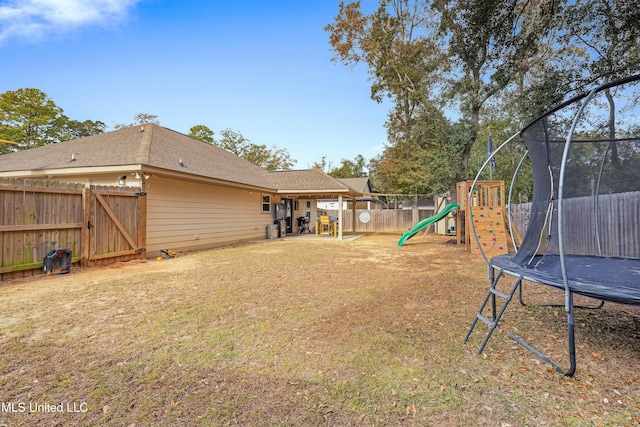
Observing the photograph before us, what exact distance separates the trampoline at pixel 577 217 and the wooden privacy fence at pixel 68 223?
762 centimetres

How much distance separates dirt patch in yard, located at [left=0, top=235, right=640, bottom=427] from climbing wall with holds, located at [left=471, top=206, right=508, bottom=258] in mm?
4176

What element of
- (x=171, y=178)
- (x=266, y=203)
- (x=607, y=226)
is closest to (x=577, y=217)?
(x=607, y=226)

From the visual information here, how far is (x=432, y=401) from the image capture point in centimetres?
208

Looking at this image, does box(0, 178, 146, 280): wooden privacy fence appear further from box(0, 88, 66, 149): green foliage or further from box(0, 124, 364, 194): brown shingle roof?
box(0, 88, 66, 149): green foliage

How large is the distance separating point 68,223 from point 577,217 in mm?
9324

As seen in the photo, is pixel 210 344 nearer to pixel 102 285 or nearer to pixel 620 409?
pixel 620 409

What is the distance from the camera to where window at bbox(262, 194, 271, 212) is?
14773mm

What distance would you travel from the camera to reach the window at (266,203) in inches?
582

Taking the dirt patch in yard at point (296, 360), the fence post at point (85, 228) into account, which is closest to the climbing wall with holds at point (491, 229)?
the dirt patch in yard at point (296, 360)

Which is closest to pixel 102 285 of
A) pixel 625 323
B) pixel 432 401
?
pixel 432 401

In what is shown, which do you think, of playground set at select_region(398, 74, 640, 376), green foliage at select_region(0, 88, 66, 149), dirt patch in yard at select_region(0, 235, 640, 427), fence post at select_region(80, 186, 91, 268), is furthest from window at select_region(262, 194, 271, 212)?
green foliage at select_region(0, 88, 66, 149)

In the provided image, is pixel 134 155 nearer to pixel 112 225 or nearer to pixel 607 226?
pixel 112 225

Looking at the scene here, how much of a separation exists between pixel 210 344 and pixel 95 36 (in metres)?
12.1

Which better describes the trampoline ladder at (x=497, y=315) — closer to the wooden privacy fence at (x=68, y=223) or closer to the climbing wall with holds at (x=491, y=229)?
the climbing wall with holds at (x=491, y=229)
